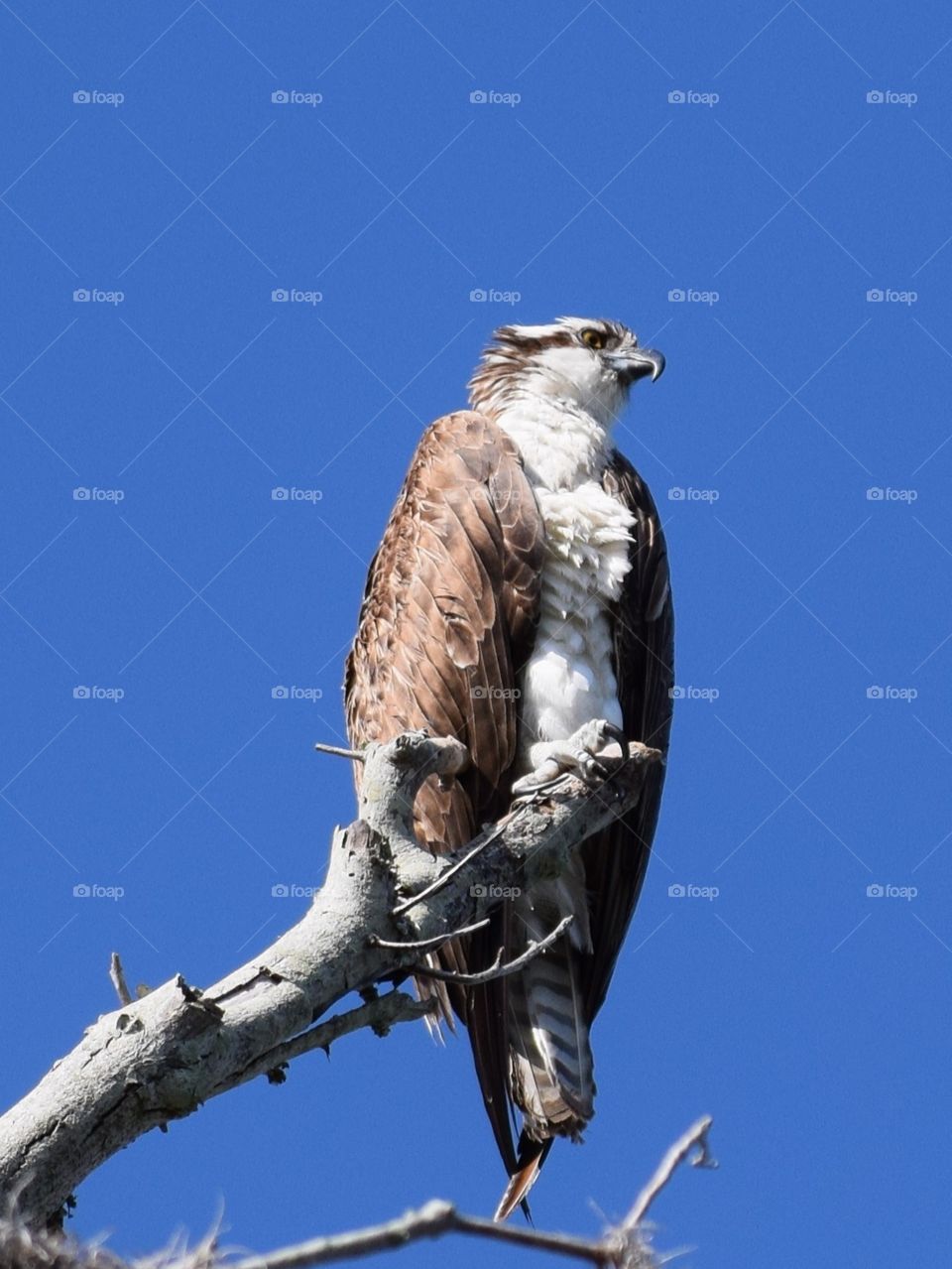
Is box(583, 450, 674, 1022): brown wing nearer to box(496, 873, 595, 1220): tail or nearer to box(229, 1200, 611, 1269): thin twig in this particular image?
box(496, 873, 595, 1220): tail

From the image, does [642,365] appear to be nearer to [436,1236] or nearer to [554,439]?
[554,439]

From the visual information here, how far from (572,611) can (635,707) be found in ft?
1.81

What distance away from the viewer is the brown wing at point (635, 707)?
23.8 feet

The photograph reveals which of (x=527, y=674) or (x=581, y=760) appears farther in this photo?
(x=527, y=674)

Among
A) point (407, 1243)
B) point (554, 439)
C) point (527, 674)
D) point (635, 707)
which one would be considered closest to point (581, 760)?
point (527, 674)

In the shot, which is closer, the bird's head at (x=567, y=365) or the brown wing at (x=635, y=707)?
the brown wing at (x=635, y=707)

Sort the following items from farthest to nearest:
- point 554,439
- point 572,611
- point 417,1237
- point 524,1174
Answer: point 554,439
point 572,611
point 524,1174
point 417,1237

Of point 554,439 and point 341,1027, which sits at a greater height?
point 554,439

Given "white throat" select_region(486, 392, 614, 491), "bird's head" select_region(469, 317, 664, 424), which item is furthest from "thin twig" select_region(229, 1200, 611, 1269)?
"bird's head" select_region(469, 317, 664, 424)

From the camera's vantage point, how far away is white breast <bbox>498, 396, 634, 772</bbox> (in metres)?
7.09

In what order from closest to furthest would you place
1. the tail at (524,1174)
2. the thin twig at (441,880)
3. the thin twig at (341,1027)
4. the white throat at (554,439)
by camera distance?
1. the thin twig at (341,1027)
2. the thin twig at (441,880)
3. the tail at (524,1174)
4. the white throat at (554,439)

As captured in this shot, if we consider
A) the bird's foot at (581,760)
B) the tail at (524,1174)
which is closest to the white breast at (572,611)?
the bird's foot at (581,760)

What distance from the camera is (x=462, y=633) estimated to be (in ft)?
23.4

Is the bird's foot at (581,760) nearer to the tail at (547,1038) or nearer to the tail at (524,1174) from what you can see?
the tail at (547,1038)
